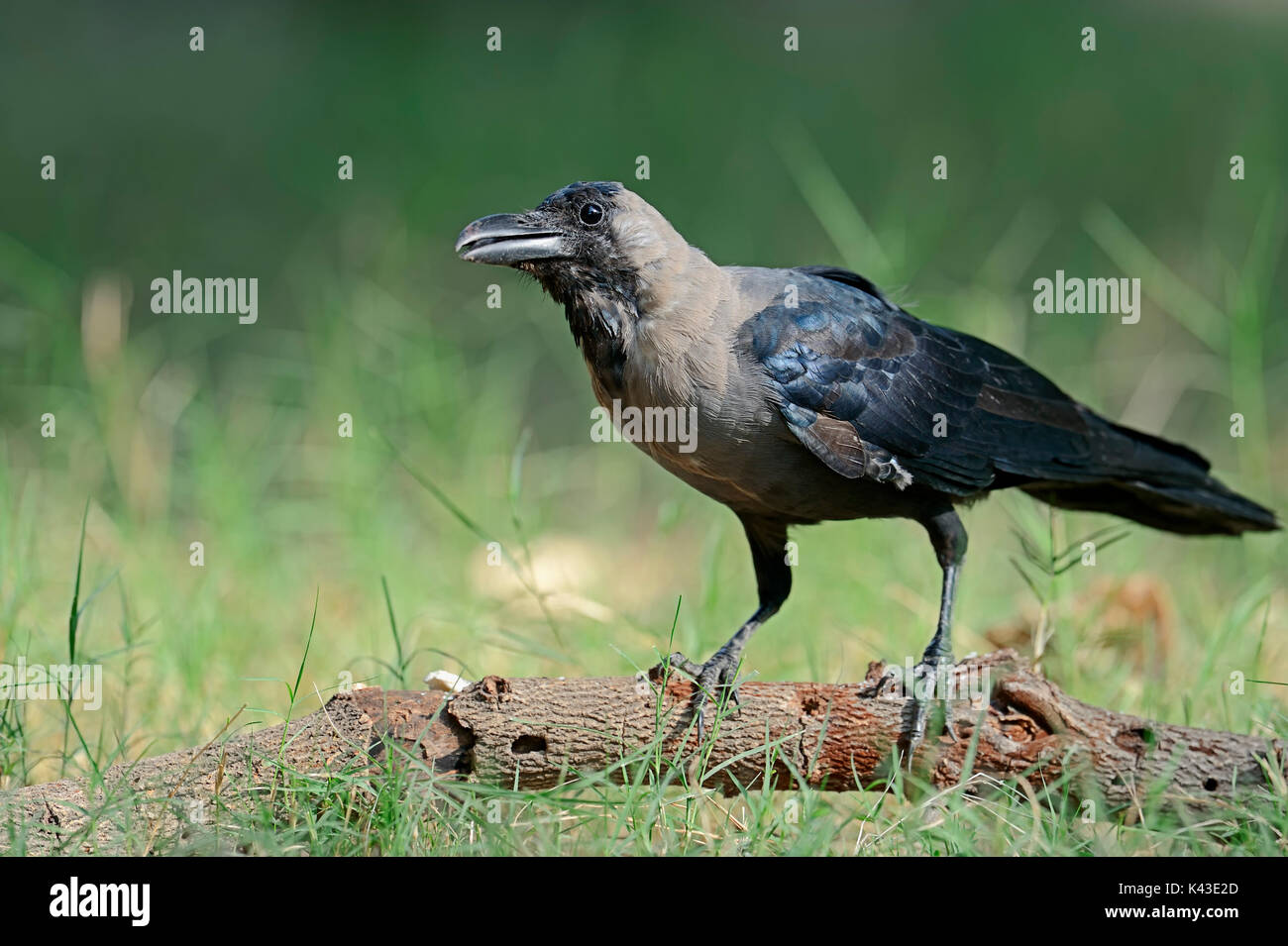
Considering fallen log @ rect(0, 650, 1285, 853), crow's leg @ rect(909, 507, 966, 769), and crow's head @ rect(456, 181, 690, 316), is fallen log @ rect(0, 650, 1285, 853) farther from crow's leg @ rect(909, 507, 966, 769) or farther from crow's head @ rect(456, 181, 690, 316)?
crow's head @ rect(456, 181, 690, 316)

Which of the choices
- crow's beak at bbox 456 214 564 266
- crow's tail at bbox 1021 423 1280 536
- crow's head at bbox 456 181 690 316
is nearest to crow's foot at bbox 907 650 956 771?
crow's tail at bbox 1021 423 1280 536

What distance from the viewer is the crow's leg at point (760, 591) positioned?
4098 millimetres

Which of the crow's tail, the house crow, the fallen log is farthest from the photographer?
the crow's tail

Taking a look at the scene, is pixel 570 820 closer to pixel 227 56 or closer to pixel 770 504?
pixel 770 504

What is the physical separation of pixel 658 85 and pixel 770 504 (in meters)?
6.91

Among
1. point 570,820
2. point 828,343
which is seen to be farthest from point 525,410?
point 570,820

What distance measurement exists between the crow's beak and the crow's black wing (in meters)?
0.67

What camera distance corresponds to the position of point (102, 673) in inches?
181

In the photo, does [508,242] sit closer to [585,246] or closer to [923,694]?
[585,246]

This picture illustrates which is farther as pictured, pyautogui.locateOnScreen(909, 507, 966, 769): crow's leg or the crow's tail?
the crow's tail

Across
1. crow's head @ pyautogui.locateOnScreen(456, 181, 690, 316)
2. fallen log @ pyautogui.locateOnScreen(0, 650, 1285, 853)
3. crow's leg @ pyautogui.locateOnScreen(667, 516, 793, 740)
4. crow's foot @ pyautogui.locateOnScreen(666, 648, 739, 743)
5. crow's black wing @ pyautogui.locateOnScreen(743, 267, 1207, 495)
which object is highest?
crow's head @ pyautogui.locateOnScreen(456, 181, 690, 316)

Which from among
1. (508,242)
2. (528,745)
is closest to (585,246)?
(508,242)

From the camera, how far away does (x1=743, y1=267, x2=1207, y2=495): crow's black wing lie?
154 inches

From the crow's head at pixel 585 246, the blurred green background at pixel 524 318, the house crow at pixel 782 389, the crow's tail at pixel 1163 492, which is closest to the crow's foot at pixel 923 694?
the house crow at pixel 782 389
